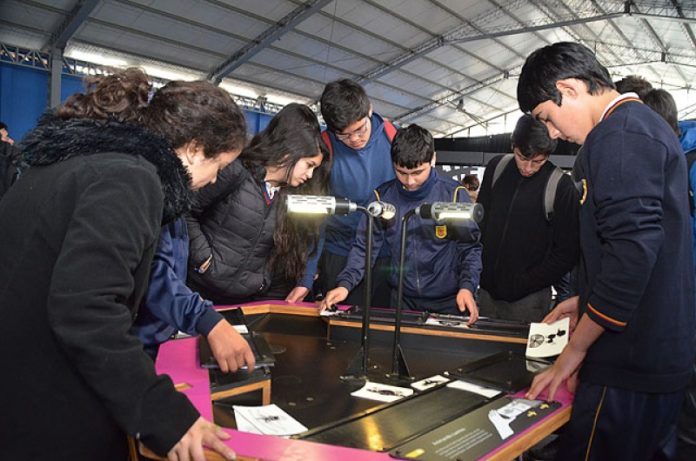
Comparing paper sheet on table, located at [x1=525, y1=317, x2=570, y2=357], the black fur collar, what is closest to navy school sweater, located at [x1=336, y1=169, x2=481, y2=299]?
paper sheet on table, located at [x1=525, y1=317, x2=570, y2=357]

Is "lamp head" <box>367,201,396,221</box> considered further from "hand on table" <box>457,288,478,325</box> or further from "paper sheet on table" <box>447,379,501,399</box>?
"hand on table" <box>457,288,478,325</box>

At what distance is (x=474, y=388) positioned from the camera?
130 centimetres

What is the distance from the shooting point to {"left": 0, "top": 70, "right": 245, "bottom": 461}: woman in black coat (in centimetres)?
81

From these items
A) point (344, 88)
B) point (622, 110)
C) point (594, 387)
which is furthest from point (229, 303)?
point (622, 110)

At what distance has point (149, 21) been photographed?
8820mm

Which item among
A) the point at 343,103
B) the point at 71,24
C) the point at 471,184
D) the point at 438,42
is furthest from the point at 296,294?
the point at 438,42

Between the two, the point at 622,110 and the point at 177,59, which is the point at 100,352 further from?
the point at 177,59

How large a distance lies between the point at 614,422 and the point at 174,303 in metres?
1.13

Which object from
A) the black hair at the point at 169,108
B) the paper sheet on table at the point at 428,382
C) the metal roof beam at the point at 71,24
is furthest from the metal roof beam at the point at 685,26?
the black hair at the point at 169,108

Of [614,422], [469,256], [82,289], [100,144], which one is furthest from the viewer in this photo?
[469,256]

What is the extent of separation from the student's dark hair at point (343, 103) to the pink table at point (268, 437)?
1188mm

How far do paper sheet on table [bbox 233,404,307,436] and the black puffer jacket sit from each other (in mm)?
915

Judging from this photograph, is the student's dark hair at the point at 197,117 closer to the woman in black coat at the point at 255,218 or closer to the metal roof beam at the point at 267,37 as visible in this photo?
the woman in black coat at the point at 255,218

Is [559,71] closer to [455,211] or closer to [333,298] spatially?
[455,211]
